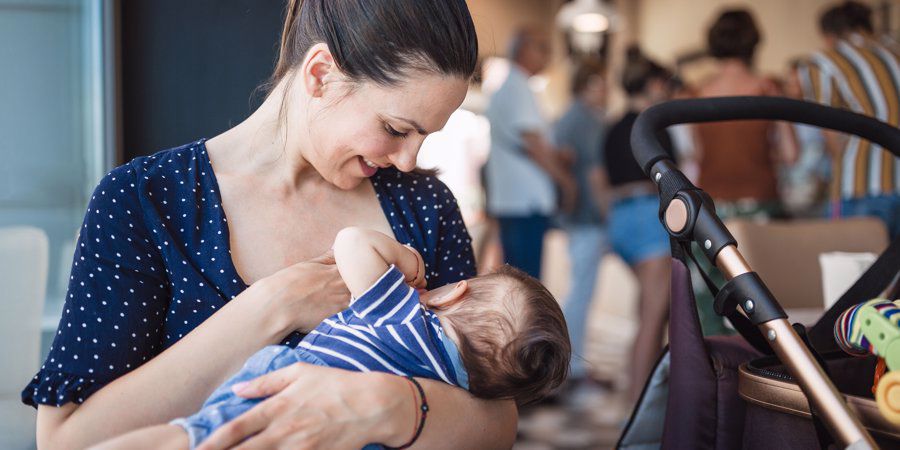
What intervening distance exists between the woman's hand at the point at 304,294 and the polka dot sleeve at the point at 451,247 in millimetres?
213

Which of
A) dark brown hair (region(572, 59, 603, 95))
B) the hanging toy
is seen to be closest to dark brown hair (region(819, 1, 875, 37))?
dark brown hair (region(572, 59, 603, 95))

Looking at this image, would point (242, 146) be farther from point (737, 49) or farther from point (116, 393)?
point (737, 49)

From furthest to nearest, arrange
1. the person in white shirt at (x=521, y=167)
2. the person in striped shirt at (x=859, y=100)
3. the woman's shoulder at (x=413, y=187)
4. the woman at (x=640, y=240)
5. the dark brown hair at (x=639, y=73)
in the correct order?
1. the dark brown hair at (x=639, y=73)
2. the person in white shirt at (x=521, y=167)
3. the woman at (x=640, y=240)
4. the person in striped shirt at (x=859, y=100)
5. the woman's shoulder at (x=413, y=187)

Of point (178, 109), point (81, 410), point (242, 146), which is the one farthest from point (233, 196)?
point (178, 109)

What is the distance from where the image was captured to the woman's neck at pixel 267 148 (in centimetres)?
126

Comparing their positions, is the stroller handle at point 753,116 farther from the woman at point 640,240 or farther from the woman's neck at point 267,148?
the woman at point 640,240

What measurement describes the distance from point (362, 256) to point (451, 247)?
272 millimetres

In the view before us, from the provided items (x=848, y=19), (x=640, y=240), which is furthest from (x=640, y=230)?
(x=848, y=19)

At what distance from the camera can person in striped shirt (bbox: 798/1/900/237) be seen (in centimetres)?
295

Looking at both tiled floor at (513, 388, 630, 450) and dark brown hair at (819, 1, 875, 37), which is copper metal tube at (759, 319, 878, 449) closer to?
tiled floor at (513, 388, 630, 450)

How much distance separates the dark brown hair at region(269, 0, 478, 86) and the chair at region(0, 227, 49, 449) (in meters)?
0.65

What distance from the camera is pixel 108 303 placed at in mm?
1067

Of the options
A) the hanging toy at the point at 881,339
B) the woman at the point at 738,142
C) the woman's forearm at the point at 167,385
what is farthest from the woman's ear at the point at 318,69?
the woman at the point at 738,142

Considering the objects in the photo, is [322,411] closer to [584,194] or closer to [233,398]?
[233,398]
